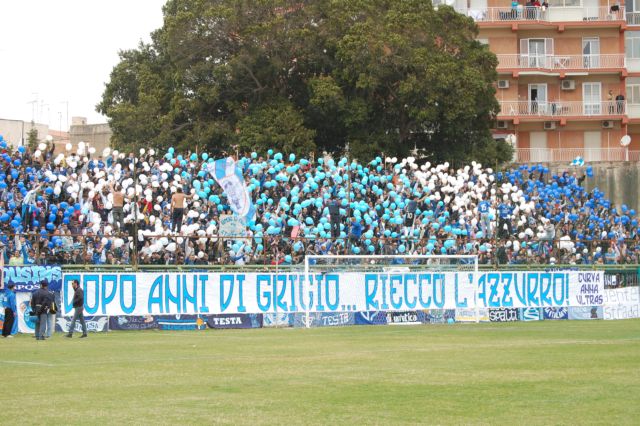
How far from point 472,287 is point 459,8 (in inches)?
1785

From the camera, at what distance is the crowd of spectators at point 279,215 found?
35.6 meters

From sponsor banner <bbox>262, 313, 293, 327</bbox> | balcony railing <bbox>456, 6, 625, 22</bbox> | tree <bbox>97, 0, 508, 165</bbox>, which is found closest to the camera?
sponsor banner <bbox>262, 313, 293, 327</bbox>

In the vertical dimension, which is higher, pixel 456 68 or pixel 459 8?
pixel 459 8

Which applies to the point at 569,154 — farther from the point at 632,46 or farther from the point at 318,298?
the point at 318,298

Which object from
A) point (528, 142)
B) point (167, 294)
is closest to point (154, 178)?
point (167, 294)

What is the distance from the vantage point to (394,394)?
14977 millimetres

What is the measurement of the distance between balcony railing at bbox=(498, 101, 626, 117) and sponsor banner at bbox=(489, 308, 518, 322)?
39826 mm

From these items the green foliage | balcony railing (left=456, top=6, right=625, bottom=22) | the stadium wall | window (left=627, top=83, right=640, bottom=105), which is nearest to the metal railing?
the green foliage

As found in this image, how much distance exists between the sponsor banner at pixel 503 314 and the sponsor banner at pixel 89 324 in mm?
14488

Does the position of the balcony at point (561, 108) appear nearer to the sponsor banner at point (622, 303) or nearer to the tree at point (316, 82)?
the tree at point (316, 82)

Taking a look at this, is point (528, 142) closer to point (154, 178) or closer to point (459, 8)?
point (459, 8)

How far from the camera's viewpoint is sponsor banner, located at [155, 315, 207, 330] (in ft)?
113

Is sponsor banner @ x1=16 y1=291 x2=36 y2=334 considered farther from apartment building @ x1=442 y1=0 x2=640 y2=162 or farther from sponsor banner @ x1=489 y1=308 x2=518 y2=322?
apartment building @ x1=442 y1=0 x2=640 y2=162

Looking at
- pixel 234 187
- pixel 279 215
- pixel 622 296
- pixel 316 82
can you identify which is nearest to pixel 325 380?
pixel 234 187
